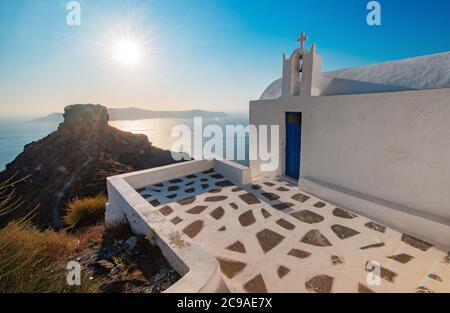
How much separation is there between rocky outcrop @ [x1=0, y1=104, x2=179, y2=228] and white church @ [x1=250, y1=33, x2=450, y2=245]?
2022cm

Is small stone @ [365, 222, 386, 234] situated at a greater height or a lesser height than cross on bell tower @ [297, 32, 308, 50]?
lesser

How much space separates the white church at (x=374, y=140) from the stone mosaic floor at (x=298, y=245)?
0.45 metres

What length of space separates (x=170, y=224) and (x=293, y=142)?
472 cm

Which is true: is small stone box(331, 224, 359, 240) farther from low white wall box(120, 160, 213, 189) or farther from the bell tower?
low white wall box(120, 160, 213, 189)

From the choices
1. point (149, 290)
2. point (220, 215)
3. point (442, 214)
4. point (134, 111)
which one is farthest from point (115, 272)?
point (134, 111)

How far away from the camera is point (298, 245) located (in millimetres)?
3406

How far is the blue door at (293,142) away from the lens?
6.17m

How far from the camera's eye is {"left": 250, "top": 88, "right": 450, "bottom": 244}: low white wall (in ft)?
11.3

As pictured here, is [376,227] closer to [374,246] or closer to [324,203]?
[374,246]

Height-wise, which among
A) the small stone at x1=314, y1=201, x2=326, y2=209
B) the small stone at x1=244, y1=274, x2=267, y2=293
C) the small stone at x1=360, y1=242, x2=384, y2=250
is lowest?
the small stone at x1=244, y1=274, x2=267, y2=293

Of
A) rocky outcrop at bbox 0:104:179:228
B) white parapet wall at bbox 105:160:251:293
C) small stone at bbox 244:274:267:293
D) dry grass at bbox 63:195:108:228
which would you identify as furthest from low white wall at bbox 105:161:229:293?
rocky outcrop at bbox 0:104:179:228

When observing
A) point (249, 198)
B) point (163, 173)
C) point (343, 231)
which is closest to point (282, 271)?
point (343, 231)

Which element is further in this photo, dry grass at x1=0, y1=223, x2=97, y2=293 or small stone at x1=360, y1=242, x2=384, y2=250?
small stone at x1=360, y1=242, x2=384, y2=250

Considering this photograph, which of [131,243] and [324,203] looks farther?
[324,203]
